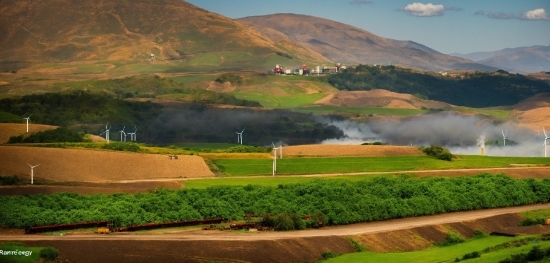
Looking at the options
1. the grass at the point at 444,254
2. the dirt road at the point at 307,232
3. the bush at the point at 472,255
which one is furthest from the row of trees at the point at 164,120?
the bush at the point at 472,255

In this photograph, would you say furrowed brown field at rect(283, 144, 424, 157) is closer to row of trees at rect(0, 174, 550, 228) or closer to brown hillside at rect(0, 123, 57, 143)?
row of trees at rect(0, 174, 550, 228)

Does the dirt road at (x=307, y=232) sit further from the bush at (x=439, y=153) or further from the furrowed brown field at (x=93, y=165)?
the bush at (x=439, y=153)

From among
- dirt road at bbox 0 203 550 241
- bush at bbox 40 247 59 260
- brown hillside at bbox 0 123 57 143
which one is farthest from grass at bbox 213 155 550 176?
bush at bbox 40 247 59 260

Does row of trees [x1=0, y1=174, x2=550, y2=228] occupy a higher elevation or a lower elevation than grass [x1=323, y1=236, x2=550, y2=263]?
higher

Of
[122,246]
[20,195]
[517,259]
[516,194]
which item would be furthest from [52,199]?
[516,194]

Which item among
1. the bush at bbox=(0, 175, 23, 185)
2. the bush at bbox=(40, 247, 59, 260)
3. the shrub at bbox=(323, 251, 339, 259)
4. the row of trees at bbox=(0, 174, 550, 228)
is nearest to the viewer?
the bush at bbox=(40, 247, 59, 260)

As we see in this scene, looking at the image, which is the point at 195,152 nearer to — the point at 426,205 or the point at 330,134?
the point at 426,205
